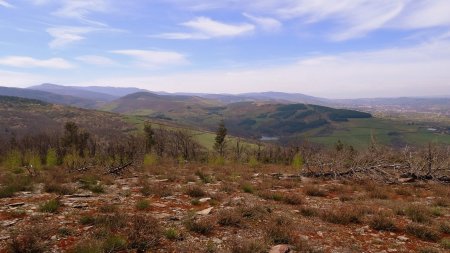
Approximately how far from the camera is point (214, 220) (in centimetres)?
1063

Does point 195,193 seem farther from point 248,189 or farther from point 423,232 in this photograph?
point 423,232

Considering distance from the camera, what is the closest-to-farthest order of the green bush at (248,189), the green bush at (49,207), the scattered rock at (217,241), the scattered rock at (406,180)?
the scattered rock at (217,241) → the green bush at (49,207) → the green bush at (248,189) → the scattered rock at (406,180)

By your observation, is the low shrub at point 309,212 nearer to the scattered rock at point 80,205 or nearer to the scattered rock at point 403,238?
the scattered rock at point 403,238

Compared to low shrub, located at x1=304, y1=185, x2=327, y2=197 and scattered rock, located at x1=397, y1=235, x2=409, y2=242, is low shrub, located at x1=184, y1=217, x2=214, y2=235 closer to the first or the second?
scattered rock, located at x1=397, y1=235, x2=409, y2=242

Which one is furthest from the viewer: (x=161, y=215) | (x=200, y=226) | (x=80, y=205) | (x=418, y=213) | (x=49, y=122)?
(x=49, y=122)

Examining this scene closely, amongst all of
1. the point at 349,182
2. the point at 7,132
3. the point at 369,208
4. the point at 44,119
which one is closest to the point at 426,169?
the point at 349,182

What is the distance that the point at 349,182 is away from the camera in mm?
19609

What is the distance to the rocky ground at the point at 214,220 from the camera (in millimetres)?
8602

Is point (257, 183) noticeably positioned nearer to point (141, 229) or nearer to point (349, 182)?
point (349, 182)

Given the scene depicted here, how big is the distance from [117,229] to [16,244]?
102 inches

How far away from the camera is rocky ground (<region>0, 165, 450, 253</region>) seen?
860 centimetres

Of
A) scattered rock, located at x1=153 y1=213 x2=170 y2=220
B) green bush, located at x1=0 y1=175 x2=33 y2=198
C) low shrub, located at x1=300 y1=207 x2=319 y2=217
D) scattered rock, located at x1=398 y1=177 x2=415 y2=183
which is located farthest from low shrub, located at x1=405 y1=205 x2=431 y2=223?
green bush, located at x1=0 y1=175 x2=33 y2=198

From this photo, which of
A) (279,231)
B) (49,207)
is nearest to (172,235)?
(279,231)

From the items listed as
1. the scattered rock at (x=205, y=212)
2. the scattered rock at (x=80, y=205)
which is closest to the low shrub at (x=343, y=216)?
the scattered rock at (x=205, y=212)
